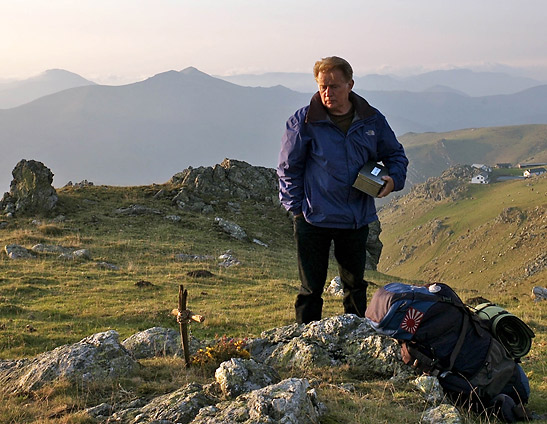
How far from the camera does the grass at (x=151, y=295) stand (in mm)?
6207

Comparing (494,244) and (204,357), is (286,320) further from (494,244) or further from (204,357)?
(494,244)

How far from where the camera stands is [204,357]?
720 centimetres

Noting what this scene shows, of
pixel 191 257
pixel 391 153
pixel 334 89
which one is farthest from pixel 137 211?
pixel 334 89

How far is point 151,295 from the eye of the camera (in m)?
17.2

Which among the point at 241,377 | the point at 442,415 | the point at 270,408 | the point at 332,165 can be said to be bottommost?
the point at 442,415

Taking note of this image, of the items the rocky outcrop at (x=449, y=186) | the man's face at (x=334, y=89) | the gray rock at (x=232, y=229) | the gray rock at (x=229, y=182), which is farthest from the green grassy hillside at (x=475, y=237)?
the man's face at (x=334, y=89)

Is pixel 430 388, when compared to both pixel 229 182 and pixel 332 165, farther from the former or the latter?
pixel 229 182

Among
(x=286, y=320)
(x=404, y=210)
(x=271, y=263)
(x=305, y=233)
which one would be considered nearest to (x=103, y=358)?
(x=305, y=233)

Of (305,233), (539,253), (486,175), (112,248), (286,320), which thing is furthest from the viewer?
(486,175)

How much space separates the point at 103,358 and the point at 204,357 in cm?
144

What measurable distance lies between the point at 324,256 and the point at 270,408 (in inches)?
123

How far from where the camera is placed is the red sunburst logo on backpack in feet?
21.7

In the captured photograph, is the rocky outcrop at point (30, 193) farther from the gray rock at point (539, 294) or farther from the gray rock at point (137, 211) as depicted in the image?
the gray rock at point (539, 294)

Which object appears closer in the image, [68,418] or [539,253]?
[68,418]
